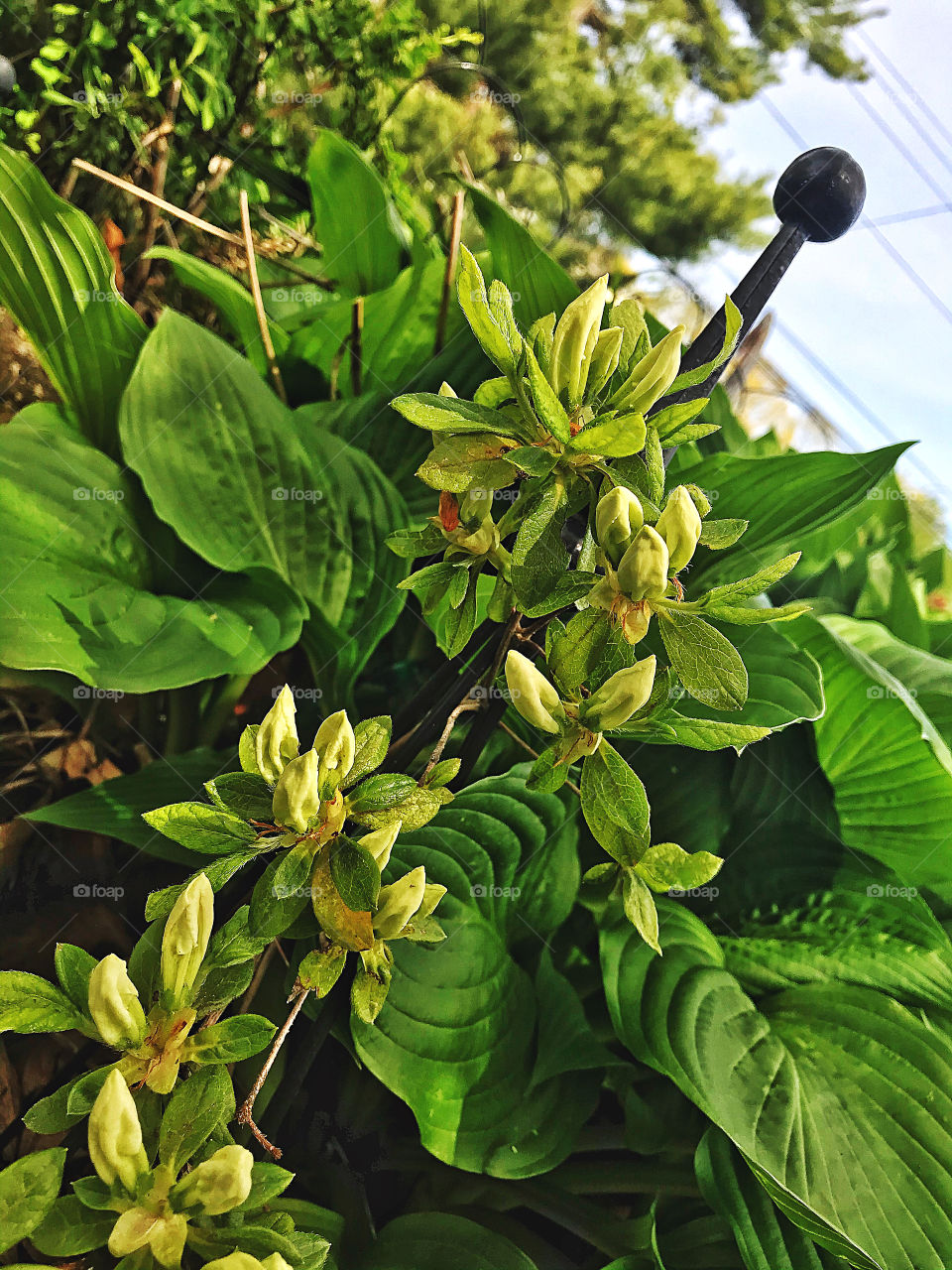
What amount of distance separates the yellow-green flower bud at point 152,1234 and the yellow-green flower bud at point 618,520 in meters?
0.22

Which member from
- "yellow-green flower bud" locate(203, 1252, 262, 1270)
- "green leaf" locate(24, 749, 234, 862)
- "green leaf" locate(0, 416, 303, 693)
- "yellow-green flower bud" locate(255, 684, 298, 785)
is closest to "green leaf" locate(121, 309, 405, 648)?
"green leaf" locate(0, 416, 303, 693)

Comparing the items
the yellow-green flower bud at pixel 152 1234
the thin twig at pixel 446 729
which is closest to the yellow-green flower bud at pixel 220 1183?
the yellow-green flower bud at pixel 152 1234

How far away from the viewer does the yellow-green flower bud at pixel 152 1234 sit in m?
0.21

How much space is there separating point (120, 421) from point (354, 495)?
0.49 ft

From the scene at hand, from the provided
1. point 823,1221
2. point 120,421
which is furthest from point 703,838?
point 120,421

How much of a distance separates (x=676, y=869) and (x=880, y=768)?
31 cm

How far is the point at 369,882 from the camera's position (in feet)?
0.76

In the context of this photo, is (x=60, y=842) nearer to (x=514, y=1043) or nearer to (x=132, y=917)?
(x=132, y=917)

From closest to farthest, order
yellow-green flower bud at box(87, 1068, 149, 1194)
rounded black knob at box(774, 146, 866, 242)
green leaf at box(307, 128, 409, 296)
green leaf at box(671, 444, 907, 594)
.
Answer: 1. yellow-green flower bud at box(87, 1068, 149, 1194)
2. rounded black knob at box(774, 146, 866, 242)
3. green leaf at box(671, 444, 907, 594)
4. green leaf at box(307, 128, 409, 296)

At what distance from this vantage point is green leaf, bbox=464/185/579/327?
54 centimetres

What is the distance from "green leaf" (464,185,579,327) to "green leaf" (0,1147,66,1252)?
0.49 meters

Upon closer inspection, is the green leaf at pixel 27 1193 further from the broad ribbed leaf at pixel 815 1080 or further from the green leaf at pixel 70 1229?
the broad ribbed leaf at pixel 815 1080

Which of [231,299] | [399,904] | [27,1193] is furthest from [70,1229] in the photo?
[231,299]

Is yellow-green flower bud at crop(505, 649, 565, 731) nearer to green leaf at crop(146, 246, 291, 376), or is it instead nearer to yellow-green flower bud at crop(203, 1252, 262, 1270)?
yellow-green flower bud at crop(203, 1252, 262, 1270)
